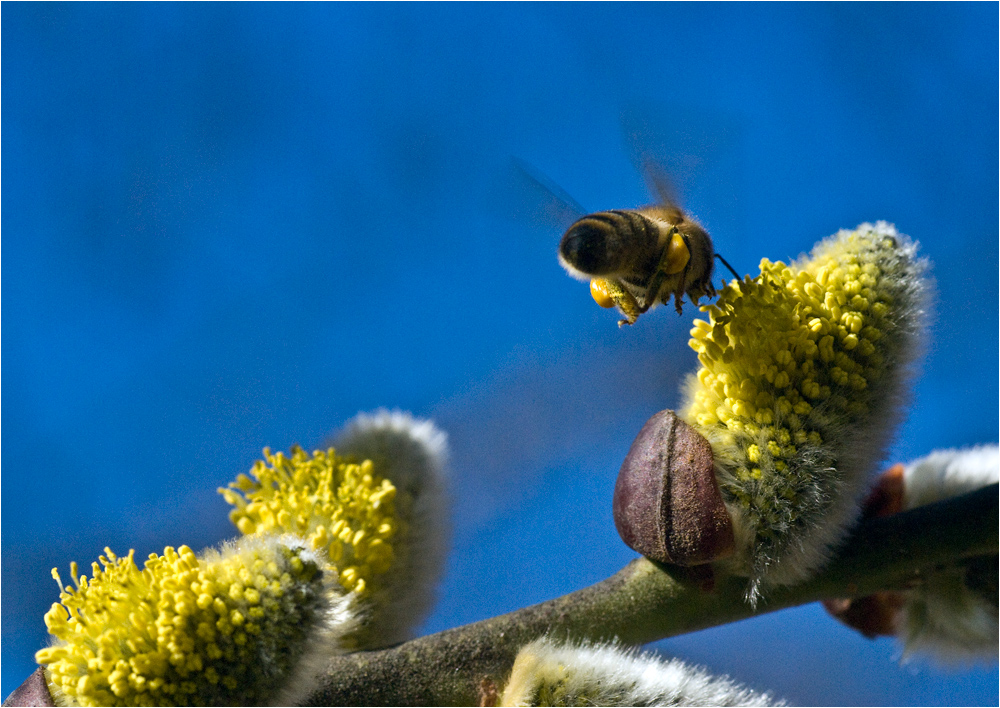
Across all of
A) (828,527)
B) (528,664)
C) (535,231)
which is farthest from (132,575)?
(828,527)

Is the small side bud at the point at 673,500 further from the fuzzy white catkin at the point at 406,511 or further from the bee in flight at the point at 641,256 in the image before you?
the fuzzy white catkin at the point at 406,511

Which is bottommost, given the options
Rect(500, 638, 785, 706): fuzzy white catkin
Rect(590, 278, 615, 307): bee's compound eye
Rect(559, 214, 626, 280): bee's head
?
Rect(500, 638, 785, 706): fuzzy white catkin

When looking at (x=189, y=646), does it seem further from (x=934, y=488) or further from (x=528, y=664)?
(x=934, y=488)

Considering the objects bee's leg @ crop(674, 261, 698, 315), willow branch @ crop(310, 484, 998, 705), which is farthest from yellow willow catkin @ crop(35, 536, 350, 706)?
bee's leg @ crop(674, 261, 698, 315)

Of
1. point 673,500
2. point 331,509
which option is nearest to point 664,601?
point 673,500

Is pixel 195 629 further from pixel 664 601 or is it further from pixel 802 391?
pixel 802 391

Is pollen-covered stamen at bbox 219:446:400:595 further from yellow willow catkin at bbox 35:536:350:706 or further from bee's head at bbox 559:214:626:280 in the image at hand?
bee's head at bbox 559:214:626:280
